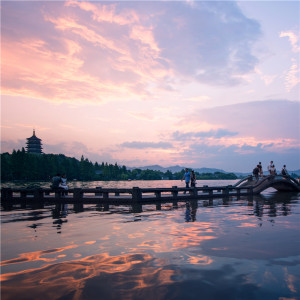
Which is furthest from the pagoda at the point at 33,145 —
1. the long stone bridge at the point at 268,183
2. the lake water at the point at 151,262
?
the lake water at the point at 151,262

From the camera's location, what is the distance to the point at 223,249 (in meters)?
6.84

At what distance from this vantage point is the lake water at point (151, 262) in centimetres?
447

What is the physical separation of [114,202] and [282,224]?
11.4 m

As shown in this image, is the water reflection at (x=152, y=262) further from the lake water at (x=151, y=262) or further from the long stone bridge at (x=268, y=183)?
the long stone bridge at (x=268, y=183)

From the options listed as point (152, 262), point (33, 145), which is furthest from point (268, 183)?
point (33, 145)

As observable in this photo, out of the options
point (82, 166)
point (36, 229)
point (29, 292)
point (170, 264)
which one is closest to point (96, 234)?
point (36, 229)

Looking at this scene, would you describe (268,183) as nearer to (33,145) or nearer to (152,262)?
(152,262)

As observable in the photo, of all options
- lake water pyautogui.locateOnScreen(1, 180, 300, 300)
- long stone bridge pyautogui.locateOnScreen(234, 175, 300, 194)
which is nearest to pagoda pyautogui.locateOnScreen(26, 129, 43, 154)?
long stone bridge pyautogui.locateOnScreen(234, 175, 300, 194)

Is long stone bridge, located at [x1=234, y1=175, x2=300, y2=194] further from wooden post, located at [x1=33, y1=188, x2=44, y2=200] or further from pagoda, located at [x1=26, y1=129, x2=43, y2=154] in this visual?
pagoda, located at [x1=26, y1=129, x2=43, y2=154]

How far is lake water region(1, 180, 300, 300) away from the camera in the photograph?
447 cm

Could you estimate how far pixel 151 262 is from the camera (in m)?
5.87

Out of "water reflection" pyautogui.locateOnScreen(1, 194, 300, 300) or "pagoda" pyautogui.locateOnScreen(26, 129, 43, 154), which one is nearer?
"water reflection" pyautogui.locateOnScreen(1, 194, 300, 300)

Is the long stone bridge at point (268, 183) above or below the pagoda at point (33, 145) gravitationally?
below

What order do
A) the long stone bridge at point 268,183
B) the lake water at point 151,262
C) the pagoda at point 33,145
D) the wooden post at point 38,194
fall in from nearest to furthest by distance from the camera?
the lake water at point 151,262 < the wooden post at point 38,194 < the long stone bridge at point 268,183 < the pagoda at point 33,145
